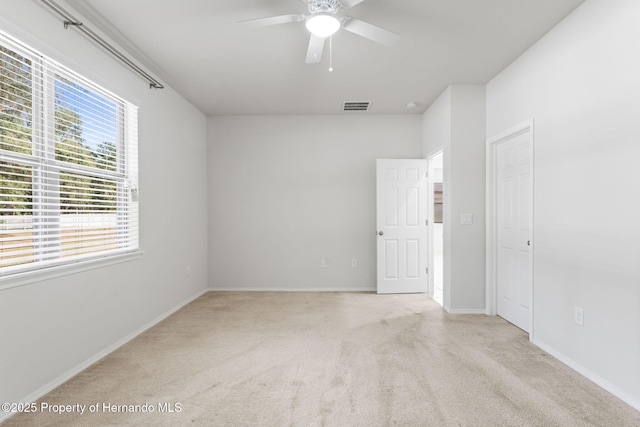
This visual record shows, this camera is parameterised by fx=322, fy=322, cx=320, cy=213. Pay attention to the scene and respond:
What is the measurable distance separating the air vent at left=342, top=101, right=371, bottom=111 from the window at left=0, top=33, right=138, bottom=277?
2.62m

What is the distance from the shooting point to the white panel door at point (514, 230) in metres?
3.11

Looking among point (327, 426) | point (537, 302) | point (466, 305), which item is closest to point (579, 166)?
point (537, 302)

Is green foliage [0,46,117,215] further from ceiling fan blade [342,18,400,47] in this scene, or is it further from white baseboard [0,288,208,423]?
ceiling fan blade [342,18,400,47]

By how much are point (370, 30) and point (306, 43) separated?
847 mm

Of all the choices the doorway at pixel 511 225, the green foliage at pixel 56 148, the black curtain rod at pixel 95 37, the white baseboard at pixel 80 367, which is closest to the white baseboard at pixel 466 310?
the doorway at pixel 511 225

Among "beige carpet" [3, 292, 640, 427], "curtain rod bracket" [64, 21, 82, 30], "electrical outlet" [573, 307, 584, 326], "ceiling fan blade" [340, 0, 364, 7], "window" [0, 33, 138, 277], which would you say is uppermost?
"curtain rod bracket" [64, 21, 82, 30]

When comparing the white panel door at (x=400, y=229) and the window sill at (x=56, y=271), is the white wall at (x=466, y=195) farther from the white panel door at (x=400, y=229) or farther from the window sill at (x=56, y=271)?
the window sill at (x=56, y=271)

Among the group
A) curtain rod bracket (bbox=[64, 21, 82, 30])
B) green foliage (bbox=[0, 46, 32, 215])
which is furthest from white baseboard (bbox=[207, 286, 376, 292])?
curtain rod bracket (bbox=[64, 21, 82, 30])

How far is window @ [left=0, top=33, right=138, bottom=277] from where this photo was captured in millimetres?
1938

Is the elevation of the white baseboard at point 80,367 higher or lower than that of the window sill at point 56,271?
lower

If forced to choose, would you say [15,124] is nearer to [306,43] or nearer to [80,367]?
[80,367]

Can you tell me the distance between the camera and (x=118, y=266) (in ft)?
9.35

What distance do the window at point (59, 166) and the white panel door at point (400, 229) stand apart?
122 inches

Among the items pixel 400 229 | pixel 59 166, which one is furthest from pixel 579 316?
pixel 59 166
